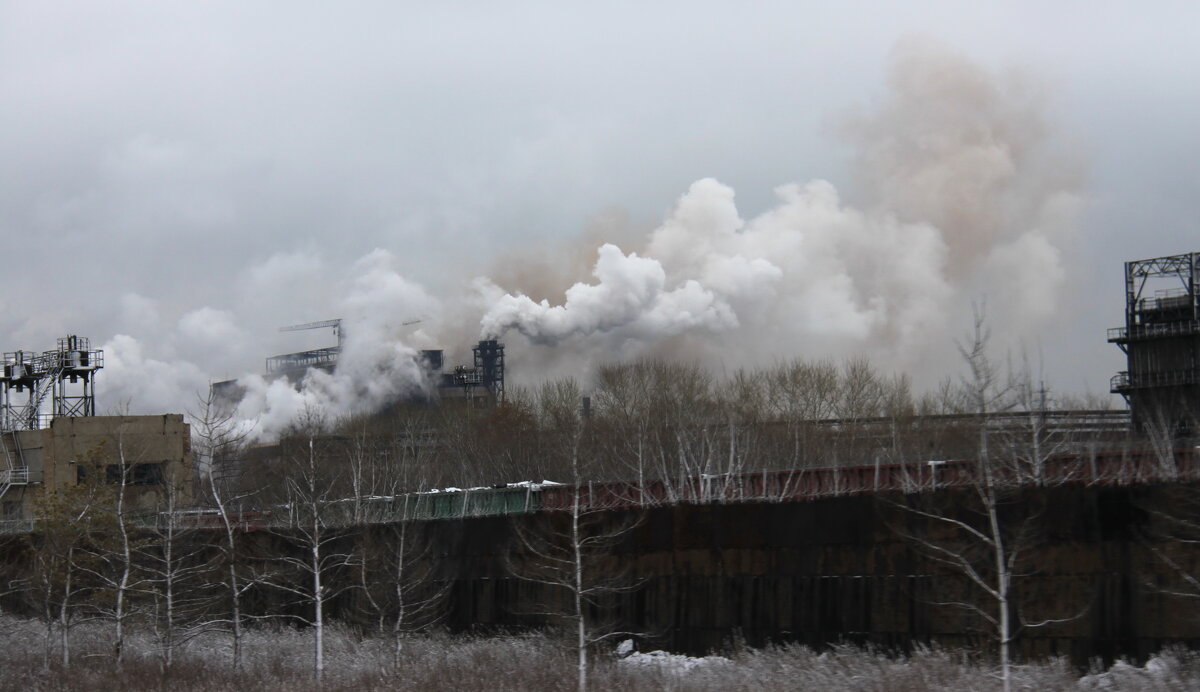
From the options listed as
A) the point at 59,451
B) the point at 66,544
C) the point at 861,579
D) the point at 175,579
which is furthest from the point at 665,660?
the point at 59,451

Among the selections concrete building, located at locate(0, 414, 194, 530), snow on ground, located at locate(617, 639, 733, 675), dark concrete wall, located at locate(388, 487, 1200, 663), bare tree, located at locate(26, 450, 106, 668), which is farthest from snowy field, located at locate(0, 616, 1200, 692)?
concrete building, located at locate(0, 414, 194, 530)

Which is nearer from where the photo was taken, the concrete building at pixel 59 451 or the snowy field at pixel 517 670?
the snowy field at pixel 517 670

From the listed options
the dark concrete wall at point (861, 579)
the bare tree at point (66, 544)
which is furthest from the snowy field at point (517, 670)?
the bare tree at point (66, 544)

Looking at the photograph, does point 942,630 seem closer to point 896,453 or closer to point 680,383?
point 896,453

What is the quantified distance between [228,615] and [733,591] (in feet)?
59.0

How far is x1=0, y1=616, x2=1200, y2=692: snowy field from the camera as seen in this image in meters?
20.2

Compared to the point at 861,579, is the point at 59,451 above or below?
above

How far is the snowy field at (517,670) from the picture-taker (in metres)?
20.2

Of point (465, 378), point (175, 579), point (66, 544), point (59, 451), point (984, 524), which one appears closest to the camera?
point (984, 524)

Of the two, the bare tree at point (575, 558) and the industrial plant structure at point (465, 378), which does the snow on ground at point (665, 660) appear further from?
the industrial plant structure at point (465, 378)

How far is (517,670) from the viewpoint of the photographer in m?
25.4

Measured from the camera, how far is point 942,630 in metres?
23.0

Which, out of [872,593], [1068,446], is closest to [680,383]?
[1068,446]

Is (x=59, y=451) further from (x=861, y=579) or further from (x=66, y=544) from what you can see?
(x=861, y=579)
